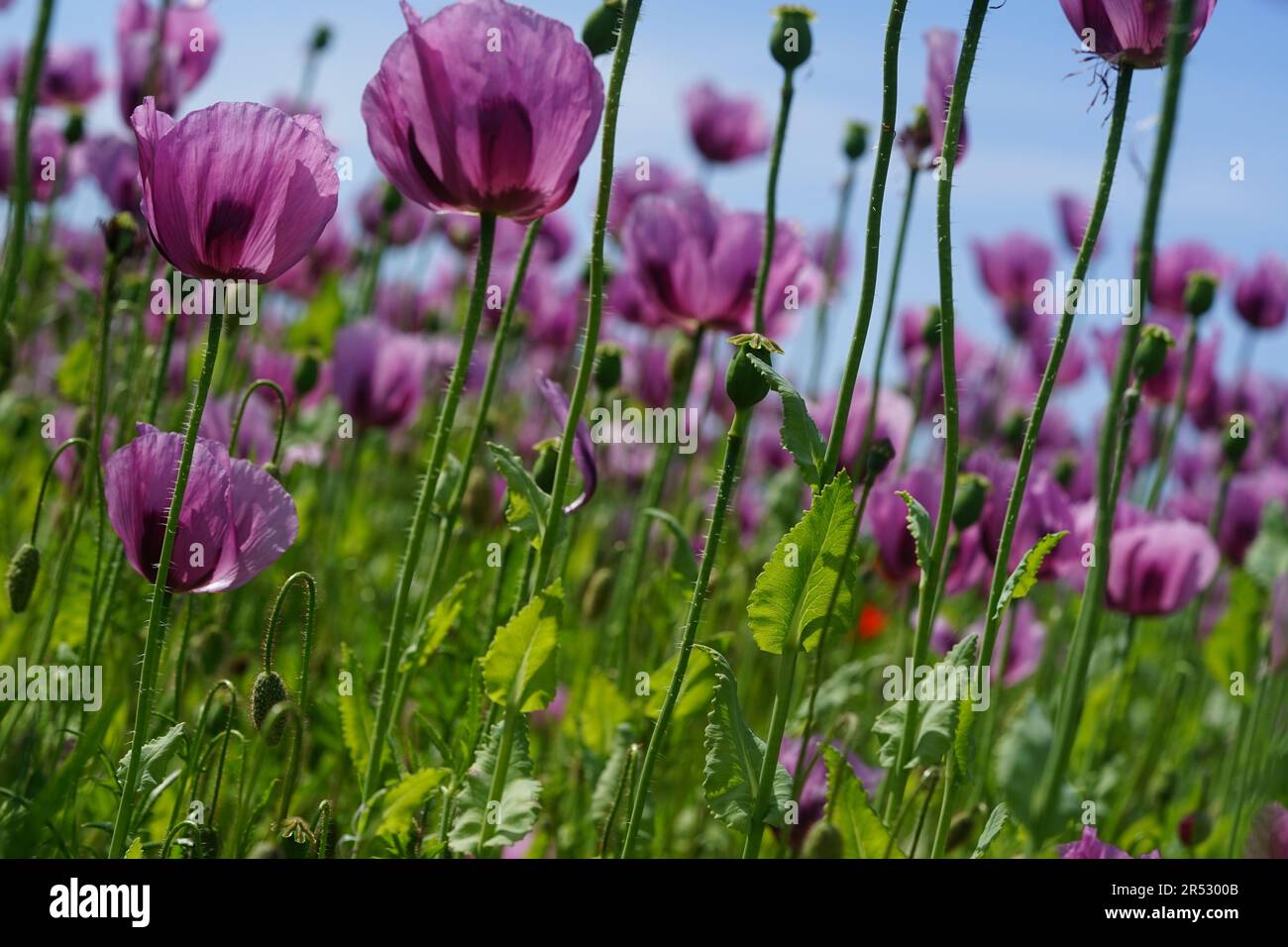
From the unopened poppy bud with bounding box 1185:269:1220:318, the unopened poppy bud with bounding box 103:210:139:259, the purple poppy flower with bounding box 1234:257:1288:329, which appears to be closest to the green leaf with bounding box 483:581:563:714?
the unopened poppy bud with bounding box 103:210:139:259

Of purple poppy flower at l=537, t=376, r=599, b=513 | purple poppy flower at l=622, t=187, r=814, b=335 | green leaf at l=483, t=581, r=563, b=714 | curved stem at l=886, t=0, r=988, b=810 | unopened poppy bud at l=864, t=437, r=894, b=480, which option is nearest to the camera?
curved stem at l=886, t=0, r=988, b=810

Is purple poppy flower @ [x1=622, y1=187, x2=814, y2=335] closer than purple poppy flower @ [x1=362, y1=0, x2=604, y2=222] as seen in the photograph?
No

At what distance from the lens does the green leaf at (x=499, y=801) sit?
1485 mm

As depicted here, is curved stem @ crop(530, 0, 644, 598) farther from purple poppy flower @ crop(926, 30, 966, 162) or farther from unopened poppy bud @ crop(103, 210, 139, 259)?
unopened poppy bud @ crop(103, 210, 139, 259)

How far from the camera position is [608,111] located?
136 centimetres

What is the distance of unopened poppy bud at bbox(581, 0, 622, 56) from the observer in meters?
1.70

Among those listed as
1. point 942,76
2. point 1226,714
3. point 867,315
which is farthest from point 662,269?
point 1226,714

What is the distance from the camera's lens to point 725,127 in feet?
15.4

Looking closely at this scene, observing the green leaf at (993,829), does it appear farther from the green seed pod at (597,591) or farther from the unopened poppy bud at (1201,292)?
the unopened poppy bud at (1201,292)

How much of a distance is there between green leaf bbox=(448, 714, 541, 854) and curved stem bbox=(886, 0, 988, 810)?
0.46 metres

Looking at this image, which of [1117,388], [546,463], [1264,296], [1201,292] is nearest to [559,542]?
[546,463]

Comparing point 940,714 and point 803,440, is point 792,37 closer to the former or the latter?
point 803,440

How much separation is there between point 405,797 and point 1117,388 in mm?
894
